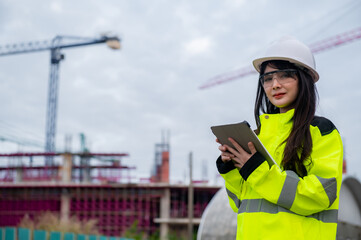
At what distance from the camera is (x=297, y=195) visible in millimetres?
1680

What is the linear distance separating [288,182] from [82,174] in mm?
25058

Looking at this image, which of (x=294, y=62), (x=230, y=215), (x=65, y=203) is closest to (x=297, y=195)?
(x=294, y=62)

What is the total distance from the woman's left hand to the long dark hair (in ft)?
0.52

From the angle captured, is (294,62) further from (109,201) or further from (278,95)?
(109,201)

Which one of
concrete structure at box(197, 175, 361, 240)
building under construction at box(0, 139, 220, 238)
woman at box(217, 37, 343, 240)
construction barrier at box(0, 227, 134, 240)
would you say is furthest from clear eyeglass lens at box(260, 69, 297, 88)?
building under construction at box(0, 139, 220, 238)

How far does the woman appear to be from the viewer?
1695mm

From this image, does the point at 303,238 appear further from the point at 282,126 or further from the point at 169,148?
the point at 169,148

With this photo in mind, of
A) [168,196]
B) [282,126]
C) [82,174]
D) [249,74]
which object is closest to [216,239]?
[282,126]

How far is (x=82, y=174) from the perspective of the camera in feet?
84.3

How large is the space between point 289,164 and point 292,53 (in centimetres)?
52

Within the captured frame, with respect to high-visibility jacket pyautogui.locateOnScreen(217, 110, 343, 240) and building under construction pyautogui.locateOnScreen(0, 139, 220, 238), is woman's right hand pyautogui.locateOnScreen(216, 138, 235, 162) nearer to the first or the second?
high-visibility jacket pyautogui.locateOnScreen(217, 110, 343, 240)

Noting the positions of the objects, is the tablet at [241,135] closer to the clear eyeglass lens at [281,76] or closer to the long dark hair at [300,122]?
the long dark hair at [300,122]

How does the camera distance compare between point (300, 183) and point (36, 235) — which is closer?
point (300, 183)

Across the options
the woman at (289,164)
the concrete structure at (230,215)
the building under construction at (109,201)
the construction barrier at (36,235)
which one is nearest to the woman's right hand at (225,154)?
the woman at (289,164)
